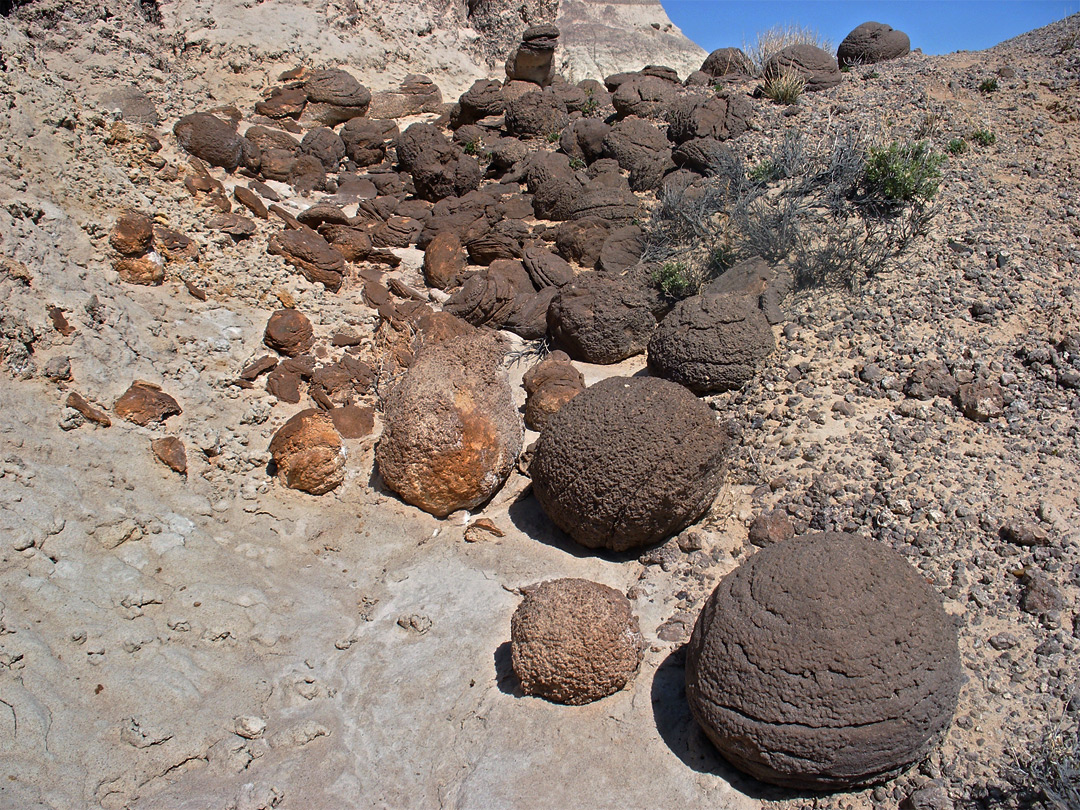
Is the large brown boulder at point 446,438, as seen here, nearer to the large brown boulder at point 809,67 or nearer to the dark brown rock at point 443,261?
the dark brown rock at point 443,261

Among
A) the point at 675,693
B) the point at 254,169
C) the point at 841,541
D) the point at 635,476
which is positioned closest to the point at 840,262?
the point at 635,476

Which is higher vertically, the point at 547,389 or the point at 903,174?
the point at 903,174

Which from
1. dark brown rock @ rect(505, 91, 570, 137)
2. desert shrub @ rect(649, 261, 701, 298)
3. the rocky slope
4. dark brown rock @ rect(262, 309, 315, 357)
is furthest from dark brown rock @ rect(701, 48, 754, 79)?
dark brown rock @ rect(262, 309, 315, 357)

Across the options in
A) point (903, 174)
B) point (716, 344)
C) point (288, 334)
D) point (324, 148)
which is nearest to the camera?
point (716, 344)

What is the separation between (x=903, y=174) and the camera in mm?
7258

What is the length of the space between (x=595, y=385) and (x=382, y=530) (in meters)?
1.92

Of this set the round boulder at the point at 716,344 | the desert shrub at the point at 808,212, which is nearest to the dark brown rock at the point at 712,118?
the desert shrub at the point at 808,212

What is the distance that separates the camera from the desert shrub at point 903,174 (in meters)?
7.26

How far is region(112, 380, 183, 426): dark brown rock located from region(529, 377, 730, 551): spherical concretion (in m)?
2.93

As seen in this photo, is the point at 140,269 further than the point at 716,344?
Yes


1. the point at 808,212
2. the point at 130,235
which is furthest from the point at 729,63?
the point at 130,235

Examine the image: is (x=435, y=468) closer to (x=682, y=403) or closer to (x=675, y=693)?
(x=682, y=403)

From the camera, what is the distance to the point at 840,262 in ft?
22.4

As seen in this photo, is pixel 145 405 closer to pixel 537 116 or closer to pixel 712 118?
pixel 712 118
